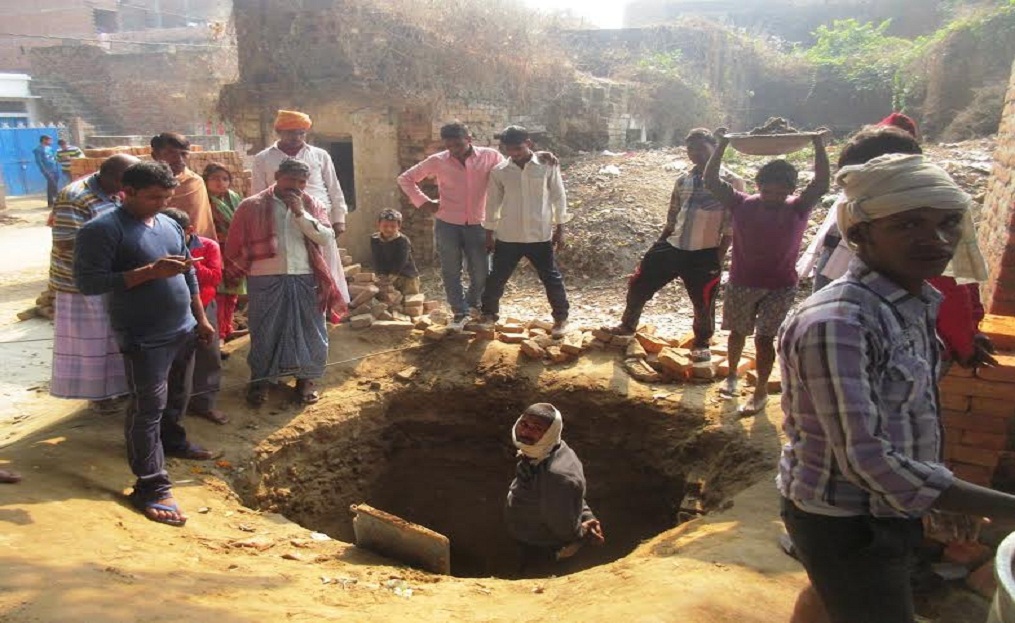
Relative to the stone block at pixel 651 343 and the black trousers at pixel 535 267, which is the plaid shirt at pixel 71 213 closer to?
the black trousers at pixel 535 267

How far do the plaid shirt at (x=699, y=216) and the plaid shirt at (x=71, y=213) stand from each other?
3491 mm

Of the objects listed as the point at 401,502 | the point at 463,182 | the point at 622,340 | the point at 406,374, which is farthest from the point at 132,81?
the point at 622,340

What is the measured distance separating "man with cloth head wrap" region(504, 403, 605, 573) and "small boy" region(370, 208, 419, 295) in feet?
10.3

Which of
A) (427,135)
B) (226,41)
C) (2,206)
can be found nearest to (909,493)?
(427,135)

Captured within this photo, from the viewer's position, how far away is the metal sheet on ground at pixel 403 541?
346cm

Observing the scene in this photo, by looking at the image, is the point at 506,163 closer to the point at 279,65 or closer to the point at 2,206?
the point at 279,65

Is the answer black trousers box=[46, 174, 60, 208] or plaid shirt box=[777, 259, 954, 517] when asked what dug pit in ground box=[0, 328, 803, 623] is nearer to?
plaid shirt box=[777, 259, 954, 517]

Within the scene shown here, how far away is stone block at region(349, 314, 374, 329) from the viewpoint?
577 cm

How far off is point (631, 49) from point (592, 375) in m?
14.0

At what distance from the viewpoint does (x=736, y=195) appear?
4.14m

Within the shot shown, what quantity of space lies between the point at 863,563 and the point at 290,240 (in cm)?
378

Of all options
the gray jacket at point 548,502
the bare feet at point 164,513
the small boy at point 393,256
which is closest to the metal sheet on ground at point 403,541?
the gray jacket at point 548,502

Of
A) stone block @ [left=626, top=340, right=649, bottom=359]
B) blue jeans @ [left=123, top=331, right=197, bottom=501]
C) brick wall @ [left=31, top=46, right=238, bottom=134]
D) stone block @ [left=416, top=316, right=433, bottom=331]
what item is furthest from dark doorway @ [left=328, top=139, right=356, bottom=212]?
brick wall @ [left=31, top=46, right=238, bottom=134]

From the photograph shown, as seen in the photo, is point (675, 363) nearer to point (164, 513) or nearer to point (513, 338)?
point (513, 338)
